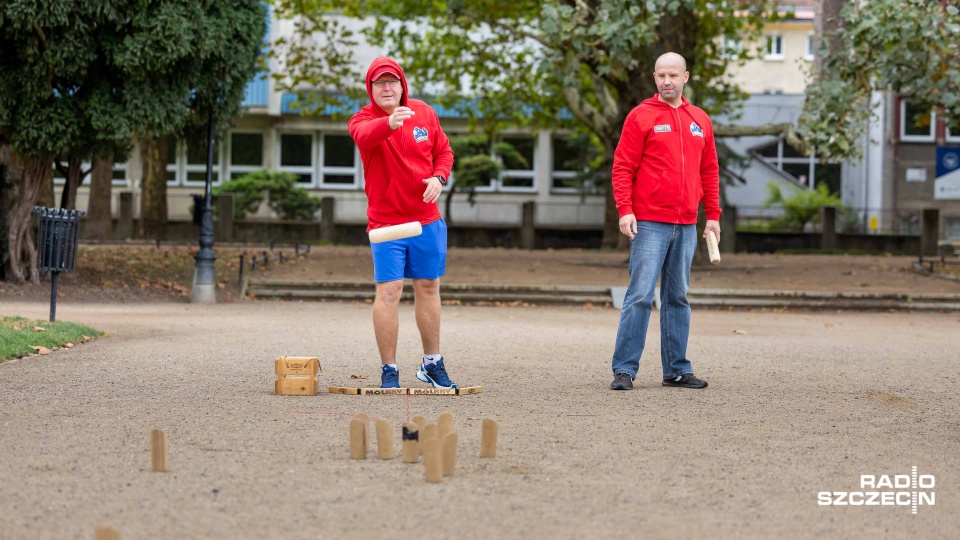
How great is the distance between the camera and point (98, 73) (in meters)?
18.4

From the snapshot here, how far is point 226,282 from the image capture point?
72.1 ft

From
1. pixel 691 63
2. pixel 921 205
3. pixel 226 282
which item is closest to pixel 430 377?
pixel 226 282

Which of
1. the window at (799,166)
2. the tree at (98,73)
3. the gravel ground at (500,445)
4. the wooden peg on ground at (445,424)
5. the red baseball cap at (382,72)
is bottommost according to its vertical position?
the gravel ground at (500,445)

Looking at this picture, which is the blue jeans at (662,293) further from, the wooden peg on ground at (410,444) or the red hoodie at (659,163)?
the wooden peg on ground at (410,444)

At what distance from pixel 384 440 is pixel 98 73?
14069 mm

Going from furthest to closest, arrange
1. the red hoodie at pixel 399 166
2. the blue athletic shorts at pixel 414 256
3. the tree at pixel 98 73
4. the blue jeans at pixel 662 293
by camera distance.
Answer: the tree at pixel 98 73 → the blue jeans at pixel 662 293 → the blue athletic shorts at pixel 414 256 → the red hoodie at pixel 399 166

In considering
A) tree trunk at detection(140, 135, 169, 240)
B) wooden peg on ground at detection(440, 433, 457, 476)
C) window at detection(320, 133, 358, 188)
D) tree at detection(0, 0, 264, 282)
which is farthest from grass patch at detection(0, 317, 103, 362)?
window at detection(320, 133, 358, 188)

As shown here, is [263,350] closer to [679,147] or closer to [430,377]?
[430,377]

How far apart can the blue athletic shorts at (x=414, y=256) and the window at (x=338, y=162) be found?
37.6 m

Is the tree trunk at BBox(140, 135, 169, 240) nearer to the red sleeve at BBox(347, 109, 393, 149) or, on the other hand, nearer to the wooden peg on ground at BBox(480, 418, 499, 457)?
the red sleeve at BBox(347, 109, 393, 149)

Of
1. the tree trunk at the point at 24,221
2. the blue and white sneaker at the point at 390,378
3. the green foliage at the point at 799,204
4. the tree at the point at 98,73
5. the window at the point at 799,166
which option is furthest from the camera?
the window at the point at 799,166

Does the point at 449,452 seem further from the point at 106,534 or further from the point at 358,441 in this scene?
the point at 106,534

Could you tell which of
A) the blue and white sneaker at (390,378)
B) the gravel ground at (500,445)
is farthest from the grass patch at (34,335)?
the blue and white sneaker at (390,378)

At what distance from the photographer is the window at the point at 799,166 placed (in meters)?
50.8
